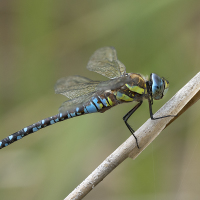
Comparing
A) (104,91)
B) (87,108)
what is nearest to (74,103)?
(87,108)

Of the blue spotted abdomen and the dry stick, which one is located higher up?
the blue spotted abdomen

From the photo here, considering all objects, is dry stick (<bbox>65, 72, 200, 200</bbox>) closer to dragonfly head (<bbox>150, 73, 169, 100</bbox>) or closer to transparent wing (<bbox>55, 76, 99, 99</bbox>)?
dragonfly head (<bbox>150, 73, 169, 100</bbox>)

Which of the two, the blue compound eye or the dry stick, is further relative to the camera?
the blue compound eye

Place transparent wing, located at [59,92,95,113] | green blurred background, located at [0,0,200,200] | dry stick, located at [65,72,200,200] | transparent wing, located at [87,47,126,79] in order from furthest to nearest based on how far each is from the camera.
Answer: green blurred background, located at [0,0,200,200]
transparent wing, located at [87,47,126,79]
transparent wing, located at [59,92,95,113]
dry stick, located at [65,72,200,200]

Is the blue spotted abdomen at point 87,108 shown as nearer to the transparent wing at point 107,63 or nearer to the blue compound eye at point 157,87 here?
the transparent wing at point 107,63

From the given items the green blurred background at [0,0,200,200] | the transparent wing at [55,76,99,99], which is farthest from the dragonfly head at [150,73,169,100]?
the green blurred background at [0,0,200,200]

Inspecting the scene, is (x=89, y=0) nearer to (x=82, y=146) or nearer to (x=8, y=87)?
(x=8, y=87)

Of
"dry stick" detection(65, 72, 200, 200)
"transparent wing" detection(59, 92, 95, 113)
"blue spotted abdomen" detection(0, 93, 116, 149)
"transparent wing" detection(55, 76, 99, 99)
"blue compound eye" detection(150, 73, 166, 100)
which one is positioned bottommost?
"dry stick" detection(65, 72, 200, 200)

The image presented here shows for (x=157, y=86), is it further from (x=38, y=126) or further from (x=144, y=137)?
(x=38, y=126)
